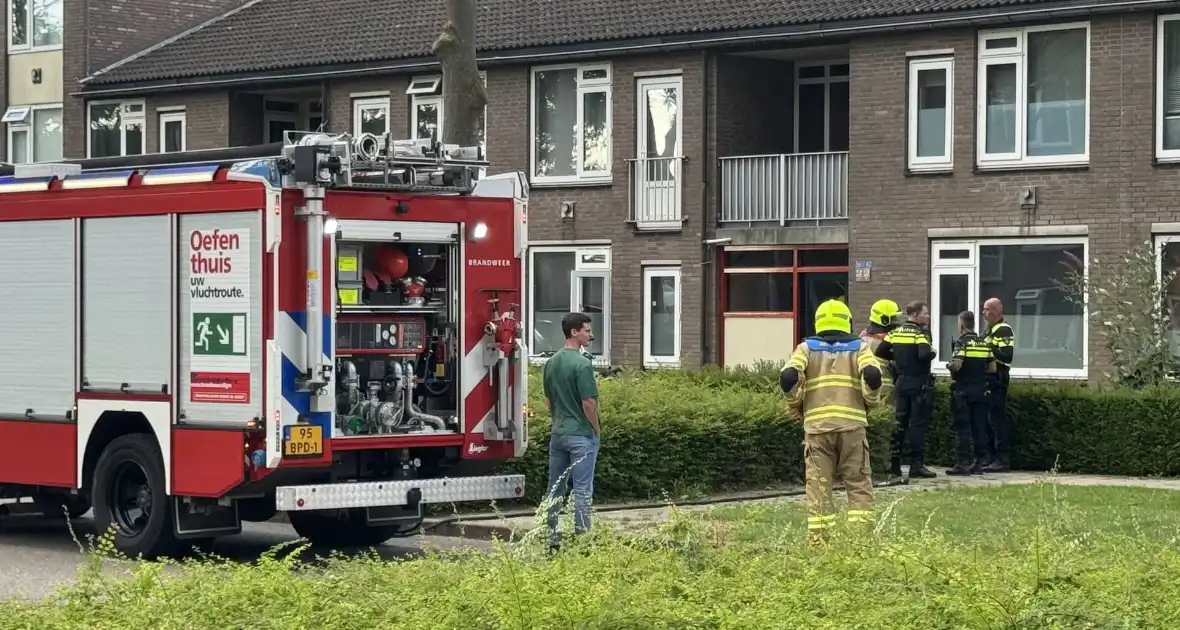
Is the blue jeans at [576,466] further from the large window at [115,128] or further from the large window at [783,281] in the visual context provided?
the large window at [115,128]

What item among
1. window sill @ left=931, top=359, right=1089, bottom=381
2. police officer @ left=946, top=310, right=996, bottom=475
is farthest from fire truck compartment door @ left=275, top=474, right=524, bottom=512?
window sill @ left=931, top=359, right=1089, bottom=381

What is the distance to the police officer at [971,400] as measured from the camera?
19.4m

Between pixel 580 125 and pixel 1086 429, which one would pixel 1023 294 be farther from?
pixel 580 125

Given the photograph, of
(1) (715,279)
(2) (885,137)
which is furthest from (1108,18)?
(1) (715,279)

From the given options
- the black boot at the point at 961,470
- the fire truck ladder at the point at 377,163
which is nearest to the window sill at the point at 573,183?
the black boot at the point at 961,470

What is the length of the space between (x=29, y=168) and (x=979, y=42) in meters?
14.7

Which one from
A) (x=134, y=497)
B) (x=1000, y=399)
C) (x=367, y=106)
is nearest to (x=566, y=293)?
(x=367, y=106)

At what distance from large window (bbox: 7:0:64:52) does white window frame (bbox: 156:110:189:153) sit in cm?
362

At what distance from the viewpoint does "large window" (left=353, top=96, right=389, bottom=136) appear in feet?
105

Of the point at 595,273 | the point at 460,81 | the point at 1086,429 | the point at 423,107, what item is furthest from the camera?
the point at 423,107

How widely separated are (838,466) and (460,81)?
6322 millimetres

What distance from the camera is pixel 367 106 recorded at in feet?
105

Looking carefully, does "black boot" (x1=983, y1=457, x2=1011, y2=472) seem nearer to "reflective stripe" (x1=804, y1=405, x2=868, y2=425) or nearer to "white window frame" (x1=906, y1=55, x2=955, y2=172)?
"white window frame" (x1=906, y1=55, x2=955, y2=172)

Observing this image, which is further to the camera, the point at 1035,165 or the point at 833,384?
the point at 1035,165
